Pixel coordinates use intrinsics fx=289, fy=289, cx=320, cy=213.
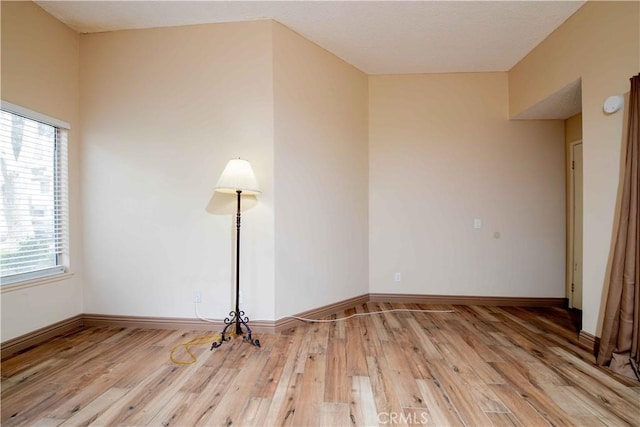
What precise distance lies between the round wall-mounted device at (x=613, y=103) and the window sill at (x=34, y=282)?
507cm

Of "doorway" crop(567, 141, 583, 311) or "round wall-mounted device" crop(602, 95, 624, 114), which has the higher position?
"round wall-mounted device" crop(602, 95, 624, 114)

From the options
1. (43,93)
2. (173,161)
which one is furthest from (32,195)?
(173,161)

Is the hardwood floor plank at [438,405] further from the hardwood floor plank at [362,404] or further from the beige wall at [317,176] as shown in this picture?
the beige wall at [317,176]

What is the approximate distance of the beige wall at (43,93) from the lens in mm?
2410

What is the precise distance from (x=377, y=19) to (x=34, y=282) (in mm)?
3988

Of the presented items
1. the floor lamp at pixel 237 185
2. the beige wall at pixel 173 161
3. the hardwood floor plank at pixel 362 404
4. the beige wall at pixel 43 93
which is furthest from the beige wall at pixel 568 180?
the beige wall at pixel 43 93

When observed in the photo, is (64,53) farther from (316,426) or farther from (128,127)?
(316,426)

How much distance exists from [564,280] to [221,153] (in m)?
4.49

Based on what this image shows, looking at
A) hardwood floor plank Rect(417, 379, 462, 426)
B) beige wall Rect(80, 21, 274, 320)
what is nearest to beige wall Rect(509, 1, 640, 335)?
hardwood floor plank Rect(417, 379, 462, 426)

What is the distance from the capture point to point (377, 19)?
2.79 meters

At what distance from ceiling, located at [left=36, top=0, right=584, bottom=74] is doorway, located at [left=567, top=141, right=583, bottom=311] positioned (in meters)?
1.48

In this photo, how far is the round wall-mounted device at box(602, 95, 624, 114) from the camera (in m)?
2.24

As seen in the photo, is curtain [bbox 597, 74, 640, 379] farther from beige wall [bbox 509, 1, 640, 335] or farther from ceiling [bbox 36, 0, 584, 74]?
ceiling [bbox 36, 0, 584, 74]

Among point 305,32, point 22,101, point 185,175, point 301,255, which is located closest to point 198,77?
point 185,175
